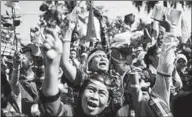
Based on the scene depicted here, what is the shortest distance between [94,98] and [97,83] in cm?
14

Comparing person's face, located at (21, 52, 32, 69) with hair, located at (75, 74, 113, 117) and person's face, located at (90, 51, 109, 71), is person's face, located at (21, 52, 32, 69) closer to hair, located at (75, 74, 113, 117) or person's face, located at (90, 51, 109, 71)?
person's face, located at (90, 51, 109, 71)

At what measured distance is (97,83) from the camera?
3.18 metres

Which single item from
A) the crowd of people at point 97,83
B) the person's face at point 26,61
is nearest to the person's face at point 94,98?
the crowd of people at point 97,83

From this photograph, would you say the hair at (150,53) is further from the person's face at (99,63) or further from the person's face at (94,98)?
the person's face at (94,98)

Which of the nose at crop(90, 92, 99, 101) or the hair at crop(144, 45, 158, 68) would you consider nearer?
the nose at crop(90, 92, 99, 101)

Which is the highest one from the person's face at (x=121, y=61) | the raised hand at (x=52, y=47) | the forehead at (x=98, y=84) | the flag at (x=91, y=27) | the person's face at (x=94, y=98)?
the flag at (x=91, y=27)

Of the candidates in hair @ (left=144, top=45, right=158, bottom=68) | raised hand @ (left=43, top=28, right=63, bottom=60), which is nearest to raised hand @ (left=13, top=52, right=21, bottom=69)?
raised hand @ (left=43, top=28, right=63, bottom=60)

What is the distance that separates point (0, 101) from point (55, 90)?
0.69m

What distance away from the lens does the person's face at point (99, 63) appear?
11.0 feet

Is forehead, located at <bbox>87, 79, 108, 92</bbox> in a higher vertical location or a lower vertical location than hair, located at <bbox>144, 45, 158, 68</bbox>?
lower

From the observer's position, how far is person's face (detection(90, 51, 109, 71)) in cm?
335

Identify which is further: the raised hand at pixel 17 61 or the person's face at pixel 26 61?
the person's face at pixel 26 61

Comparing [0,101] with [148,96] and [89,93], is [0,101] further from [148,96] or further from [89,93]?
[148,96]

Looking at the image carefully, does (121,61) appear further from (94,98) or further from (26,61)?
(26,61)
